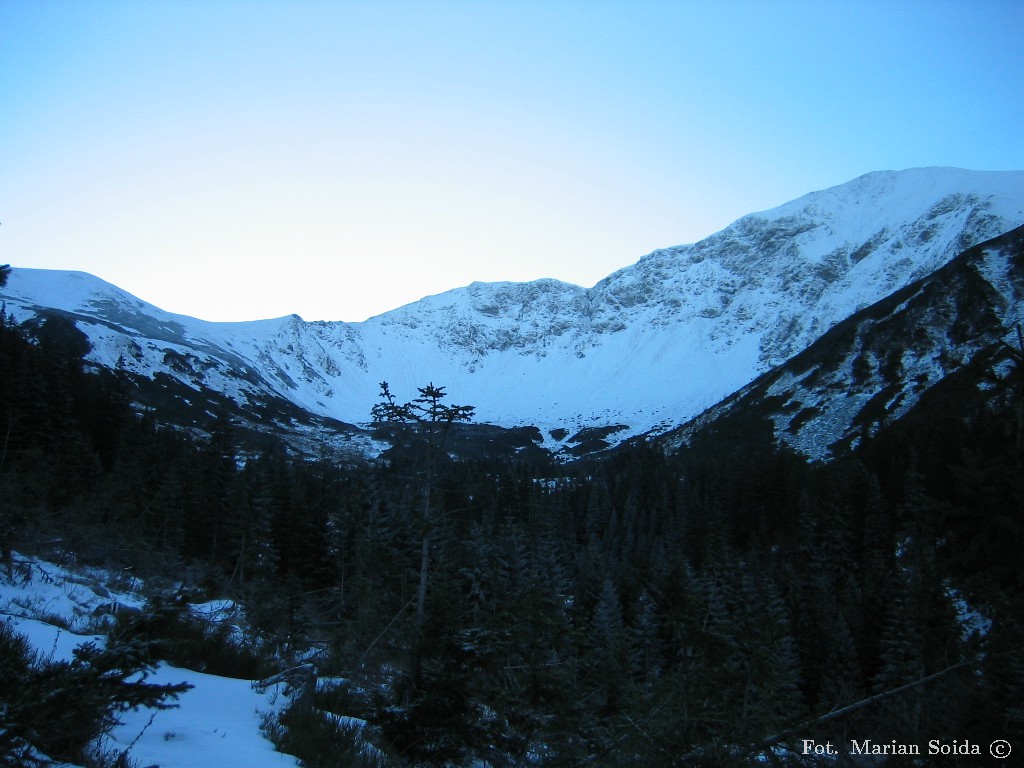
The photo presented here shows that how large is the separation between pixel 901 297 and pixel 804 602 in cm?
10270

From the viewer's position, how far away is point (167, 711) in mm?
6418

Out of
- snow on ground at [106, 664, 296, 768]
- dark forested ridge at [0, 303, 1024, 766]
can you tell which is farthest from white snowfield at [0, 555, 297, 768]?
dark forested ridge at [0, 303, 1024, 766]

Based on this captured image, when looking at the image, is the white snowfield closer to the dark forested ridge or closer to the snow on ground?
the snow on ground

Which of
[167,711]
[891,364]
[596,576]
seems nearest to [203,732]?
[167,711]

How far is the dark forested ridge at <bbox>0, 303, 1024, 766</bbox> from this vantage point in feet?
25.2

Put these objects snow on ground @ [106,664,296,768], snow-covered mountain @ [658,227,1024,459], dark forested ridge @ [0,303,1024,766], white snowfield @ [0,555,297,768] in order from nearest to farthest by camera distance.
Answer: snow on ground @ [106,664,296,768] → white snowfield @ [0,555,297,768] → dark forested ridge @ [0,303,1024,766] → snow-covered mountain @ [658,227,1024,459]

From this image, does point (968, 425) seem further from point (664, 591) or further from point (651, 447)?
point (651, 447)

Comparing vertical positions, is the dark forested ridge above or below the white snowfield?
below

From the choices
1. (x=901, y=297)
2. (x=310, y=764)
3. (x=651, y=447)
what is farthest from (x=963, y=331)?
(x=310, y=764)

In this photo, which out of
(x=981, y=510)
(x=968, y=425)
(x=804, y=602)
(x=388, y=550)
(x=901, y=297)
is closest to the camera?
(x=981, y=510)

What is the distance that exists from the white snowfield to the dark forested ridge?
22.2 inches

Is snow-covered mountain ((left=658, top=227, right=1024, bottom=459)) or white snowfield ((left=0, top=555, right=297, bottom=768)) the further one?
snow-covered mountain ((left=658, top=227, right=1024, bottom=459))

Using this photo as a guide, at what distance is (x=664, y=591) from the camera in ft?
144

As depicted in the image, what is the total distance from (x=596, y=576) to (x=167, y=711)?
155 feet
